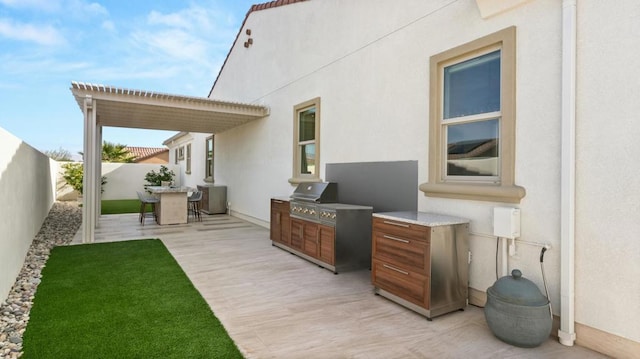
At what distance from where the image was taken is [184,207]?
958 cm

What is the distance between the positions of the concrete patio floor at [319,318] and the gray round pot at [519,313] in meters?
0.09

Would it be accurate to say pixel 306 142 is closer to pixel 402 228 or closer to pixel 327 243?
pixel 327 243

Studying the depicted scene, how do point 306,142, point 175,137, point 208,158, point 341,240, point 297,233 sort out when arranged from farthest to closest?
point 175,137
point 208,158
point 306,142
point 297,233
point 341,240

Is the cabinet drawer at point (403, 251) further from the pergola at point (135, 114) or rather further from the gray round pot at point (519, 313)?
the pergola at point (135, 114)

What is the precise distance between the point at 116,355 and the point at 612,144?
4129 mm

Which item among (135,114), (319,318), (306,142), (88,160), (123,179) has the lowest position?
(319,318)

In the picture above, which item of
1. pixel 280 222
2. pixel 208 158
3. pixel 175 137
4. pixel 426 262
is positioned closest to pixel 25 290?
pixel 280 222

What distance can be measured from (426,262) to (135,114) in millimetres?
8362

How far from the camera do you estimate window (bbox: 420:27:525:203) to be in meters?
3.29

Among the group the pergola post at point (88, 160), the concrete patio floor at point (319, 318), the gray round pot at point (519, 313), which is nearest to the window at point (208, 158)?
the pergola post at point (88, 160)

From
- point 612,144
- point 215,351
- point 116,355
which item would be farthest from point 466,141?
point 116,355

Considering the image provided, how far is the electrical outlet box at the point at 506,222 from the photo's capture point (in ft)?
10.3

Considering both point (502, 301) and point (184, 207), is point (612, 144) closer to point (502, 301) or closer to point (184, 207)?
point (502, 301)

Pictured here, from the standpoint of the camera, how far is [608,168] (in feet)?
8.46
